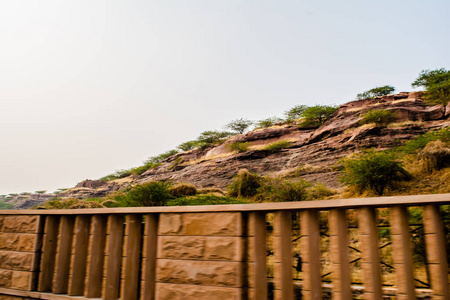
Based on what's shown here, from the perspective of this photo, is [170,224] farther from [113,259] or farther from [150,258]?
[113,259]

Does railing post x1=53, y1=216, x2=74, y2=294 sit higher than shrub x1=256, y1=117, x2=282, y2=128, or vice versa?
shrub x1=256, y1=117, x2=282, y2=128

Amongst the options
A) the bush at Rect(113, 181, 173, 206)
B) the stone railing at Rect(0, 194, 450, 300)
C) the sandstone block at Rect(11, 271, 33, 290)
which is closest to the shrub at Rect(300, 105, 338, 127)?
the bush at Rect(113, 181, 173, 206)

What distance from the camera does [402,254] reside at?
4.42 ft

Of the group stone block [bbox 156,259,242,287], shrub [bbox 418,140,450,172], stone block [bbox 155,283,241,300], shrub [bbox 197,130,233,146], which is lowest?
stone block [bbox 155,283,241,300]

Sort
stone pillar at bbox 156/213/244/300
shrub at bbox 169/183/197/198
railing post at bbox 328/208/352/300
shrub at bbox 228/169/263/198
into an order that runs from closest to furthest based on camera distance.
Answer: railing post at bbox 328/208/352/300
stone pillar at bbox 156/213/244/300
shrub at bbox 228/169/263/198
shrub at bbox 169/183/197/198

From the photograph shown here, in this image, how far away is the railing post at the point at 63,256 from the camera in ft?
7.24

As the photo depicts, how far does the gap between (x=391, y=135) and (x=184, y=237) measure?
20832 mm

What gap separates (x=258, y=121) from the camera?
38156mm

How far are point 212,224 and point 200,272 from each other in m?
0.30

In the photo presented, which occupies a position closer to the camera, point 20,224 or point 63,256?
point 63,256

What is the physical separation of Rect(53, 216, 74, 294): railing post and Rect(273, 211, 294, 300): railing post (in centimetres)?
174

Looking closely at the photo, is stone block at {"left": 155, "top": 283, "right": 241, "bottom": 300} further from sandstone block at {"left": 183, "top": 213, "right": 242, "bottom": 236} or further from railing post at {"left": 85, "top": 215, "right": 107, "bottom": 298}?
railing post at {"left": 85, "top": 215, "right": 107, "bottom": 298}

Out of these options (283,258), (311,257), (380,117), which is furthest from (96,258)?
(380,117)

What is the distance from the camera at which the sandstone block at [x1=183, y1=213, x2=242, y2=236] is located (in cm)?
168
